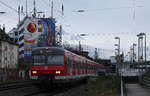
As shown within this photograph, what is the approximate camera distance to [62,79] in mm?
26078

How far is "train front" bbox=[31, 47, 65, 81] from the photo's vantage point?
85.5 ft

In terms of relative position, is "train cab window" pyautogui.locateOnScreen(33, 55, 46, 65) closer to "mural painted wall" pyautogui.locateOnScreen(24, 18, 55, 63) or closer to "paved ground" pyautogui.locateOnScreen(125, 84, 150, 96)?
"paved ground" pyautogui.locateOnScreen(125, 84, 150, 96)

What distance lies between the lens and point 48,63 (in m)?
26.6

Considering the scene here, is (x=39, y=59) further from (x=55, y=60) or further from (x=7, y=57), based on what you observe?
(x=7, y=57)

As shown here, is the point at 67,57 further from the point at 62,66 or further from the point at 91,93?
the point at 91,93

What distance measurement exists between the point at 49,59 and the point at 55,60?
47 cm

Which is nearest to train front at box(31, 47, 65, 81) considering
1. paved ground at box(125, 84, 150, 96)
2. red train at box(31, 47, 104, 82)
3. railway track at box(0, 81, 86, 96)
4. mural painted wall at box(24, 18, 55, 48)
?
red train at box(31, 47, 104, 82)

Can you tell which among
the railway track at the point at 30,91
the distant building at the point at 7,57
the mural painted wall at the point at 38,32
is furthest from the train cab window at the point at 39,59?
the mural painted wall at the point at 38,32

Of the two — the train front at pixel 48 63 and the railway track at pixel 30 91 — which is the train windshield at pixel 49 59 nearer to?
the train front at pixel 48 63

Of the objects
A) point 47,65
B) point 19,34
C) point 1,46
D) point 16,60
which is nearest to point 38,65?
point 47,65

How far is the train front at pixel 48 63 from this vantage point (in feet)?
85.5

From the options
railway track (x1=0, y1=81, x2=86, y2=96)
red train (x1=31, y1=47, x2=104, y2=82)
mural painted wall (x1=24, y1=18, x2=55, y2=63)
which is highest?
mural painted wall (x1=24, y1=18, x2=55, y2=63)

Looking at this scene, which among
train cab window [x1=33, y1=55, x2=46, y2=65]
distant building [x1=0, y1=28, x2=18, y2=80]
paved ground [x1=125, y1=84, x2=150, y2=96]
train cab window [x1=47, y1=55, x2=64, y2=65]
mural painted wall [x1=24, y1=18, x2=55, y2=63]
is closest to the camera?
paved ground [x1=125, y1=84, x2=150, y2=96]

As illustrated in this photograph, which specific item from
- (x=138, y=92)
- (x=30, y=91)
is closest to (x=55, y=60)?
(x=30, y=91)
